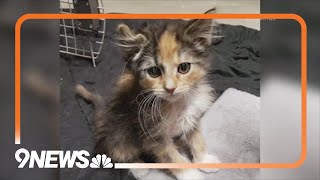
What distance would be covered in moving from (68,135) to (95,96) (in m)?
0.14

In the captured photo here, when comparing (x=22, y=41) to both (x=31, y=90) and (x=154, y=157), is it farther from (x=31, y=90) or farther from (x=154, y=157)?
(x=154, y=157)

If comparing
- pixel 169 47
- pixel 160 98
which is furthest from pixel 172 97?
pixel 169 47

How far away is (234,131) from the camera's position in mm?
1134

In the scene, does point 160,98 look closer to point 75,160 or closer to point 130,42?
point 130,42

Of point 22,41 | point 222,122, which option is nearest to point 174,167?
point 222,122

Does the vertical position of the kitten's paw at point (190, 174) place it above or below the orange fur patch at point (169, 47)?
below

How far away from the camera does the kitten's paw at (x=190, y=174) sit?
110 centimetres

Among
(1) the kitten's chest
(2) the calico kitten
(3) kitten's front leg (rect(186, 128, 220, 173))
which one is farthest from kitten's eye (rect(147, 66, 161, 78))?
(3) kitten's front leg (rect(186, 128, 220, 173))

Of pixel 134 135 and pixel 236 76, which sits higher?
pixel 236 76

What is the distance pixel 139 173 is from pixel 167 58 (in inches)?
13.2

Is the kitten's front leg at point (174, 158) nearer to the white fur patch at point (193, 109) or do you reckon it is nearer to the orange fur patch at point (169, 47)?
the white fur patch at point (193, 109)

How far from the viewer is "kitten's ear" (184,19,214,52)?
1.12 metres

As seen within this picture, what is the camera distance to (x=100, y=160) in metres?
1.11

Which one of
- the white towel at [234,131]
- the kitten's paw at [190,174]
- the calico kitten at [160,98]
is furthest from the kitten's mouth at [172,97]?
the kitten's paw at [190,174]
